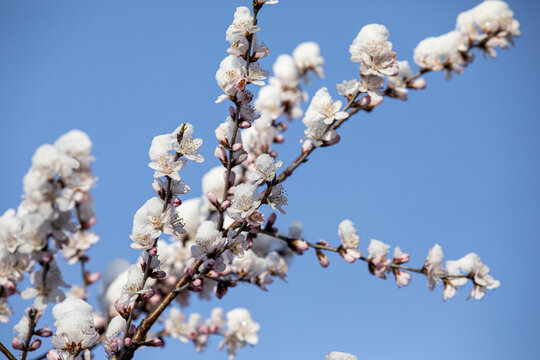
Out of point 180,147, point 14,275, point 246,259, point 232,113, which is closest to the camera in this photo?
point 180,147

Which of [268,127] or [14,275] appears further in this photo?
[268,127]

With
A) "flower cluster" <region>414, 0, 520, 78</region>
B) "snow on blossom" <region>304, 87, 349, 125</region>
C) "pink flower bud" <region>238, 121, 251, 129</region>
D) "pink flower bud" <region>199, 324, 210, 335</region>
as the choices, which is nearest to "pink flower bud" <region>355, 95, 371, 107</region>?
"snow on blossom" <region>304, 87, 349, 125</region>

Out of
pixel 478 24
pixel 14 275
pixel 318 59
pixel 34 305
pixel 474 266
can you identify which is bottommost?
pixel 34 305

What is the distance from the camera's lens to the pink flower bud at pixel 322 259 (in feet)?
5.92

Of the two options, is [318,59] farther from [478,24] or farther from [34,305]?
[34,305]

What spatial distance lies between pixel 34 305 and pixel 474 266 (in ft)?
6.07

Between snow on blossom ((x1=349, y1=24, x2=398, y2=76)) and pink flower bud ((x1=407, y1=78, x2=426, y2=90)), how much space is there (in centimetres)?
59

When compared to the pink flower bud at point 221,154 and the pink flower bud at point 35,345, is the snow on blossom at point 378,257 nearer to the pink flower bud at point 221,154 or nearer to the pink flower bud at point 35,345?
the pink flower bud at point 221,154

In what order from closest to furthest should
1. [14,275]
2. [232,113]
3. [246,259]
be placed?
[232,113], [14,275], [246,259]

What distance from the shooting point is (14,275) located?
1576 mm

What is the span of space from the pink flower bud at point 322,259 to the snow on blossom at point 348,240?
80mm

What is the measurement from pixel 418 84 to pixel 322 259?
3.15 feet

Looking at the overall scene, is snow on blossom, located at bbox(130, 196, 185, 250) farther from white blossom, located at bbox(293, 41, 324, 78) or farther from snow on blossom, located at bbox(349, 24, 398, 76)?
white blossom, located at bbox(293, 41, 324, 78)

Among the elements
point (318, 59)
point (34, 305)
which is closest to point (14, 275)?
point (34, 305)
